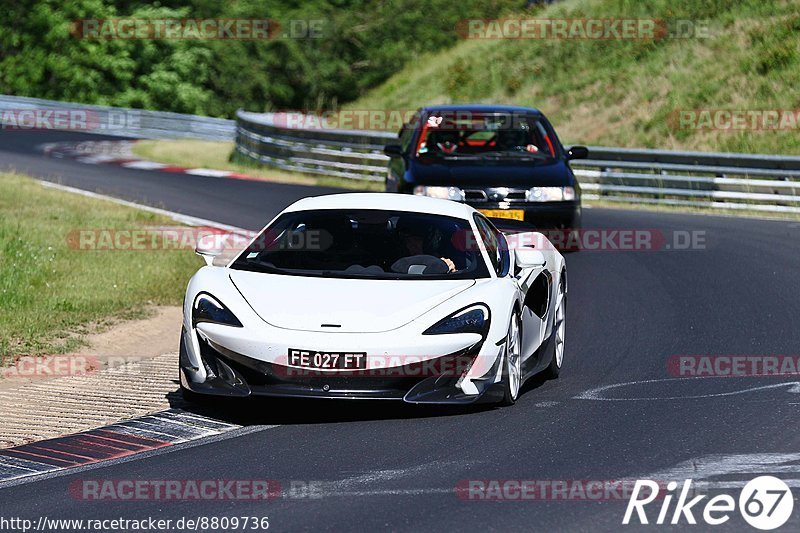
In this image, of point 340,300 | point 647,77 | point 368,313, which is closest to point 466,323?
point 368,313

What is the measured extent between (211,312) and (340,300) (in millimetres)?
756

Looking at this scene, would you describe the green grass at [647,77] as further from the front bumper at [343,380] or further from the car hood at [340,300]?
the front bumper at [343,380]

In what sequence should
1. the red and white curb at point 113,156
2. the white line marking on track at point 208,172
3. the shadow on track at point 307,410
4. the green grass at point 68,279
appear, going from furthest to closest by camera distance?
1. the red and white curb at point 113,156
2. the white line marking on track at point 208,172
3. the green grass at point 68,279
4. the shadow on track at point 307,410

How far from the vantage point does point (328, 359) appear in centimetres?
774

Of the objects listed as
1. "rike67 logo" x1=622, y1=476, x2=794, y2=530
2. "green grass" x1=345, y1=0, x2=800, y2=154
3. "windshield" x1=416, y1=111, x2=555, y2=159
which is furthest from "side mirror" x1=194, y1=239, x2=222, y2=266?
"green grass" x1=345, y1=0, x2=800, y2=154

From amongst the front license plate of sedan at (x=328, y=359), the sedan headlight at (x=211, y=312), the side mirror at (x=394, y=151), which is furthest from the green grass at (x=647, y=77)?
the front license plate of sedan at (x=328, y=359)

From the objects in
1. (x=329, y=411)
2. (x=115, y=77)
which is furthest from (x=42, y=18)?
(x=329, y=411)

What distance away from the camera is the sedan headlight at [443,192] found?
51.0 ft

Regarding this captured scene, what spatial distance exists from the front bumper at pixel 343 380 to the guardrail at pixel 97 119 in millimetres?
35858

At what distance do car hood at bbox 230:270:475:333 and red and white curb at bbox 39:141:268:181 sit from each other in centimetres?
1919

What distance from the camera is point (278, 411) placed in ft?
27.7

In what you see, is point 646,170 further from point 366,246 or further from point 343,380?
point 343,380

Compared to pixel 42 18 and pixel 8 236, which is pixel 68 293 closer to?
pixel 8 236

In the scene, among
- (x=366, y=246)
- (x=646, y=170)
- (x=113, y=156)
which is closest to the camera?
(x=366, y=246)
